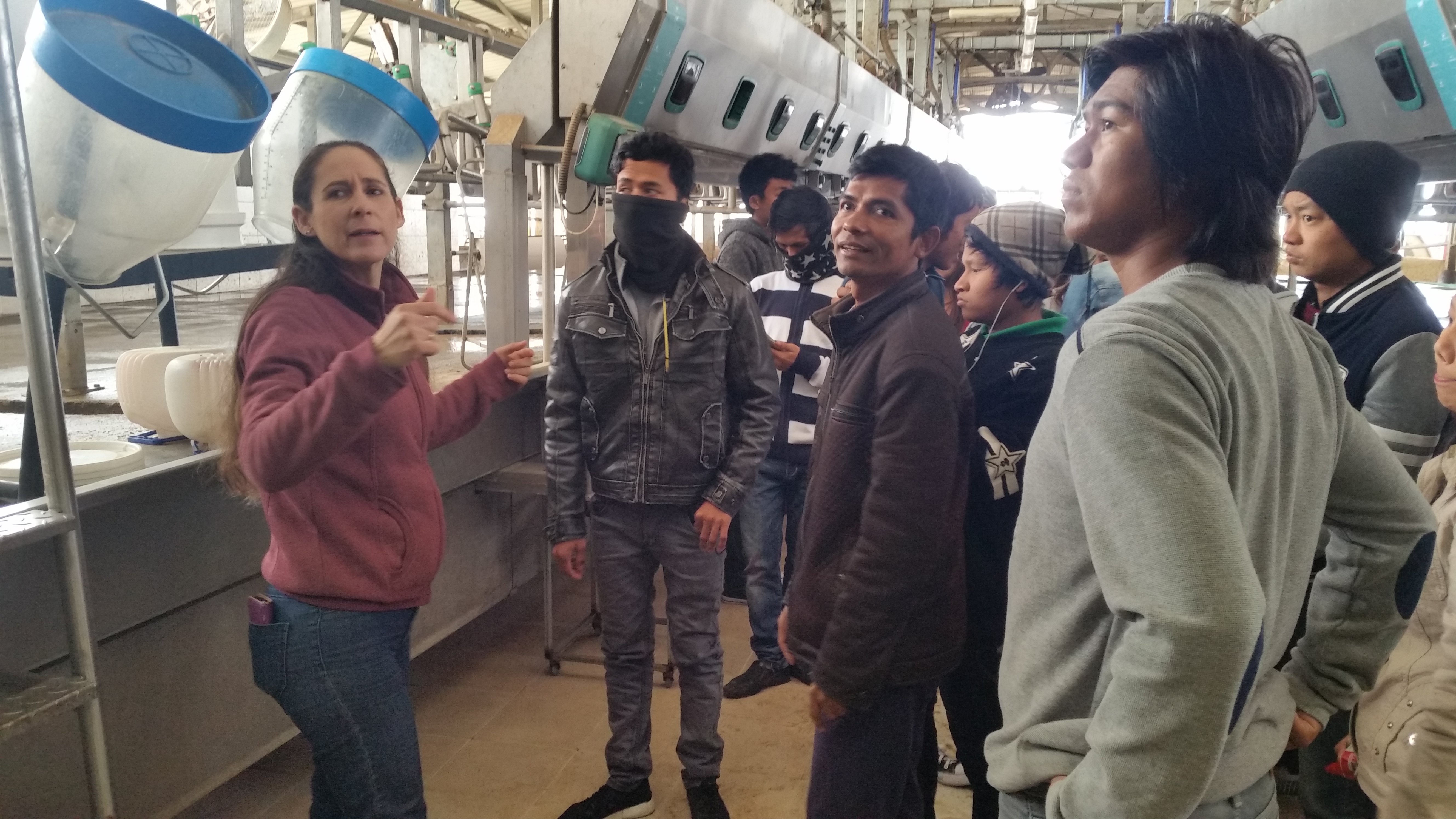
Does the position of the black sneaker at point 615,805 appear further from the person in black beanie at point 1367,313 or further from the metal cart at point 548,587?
the person in black beanie at point 1367,313

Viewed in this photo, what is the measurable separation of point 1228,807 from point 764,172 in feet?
8.53

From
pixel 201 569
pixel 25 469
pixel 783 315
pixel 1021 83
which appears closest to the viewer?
pixel 25 469

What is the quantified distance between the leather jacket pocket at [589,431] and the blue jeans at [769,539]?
0.80 metres

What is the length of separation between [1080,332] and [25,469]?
1.40 meters

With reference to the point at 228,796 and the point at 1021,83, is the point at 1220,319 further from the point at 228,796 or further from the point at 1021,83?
the point at 1021,83

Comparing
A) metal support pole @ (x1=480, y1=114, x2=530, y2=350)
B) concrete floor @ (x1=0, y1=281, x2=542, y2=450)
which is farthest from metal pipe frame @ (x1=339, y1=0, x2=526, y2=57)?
concrete floor @ (x1=0, y1=281, x2=542, y2=450)

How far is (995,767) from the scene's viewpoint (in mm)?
941

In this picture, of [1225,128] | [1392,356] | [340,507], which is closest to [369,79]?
[340,507]

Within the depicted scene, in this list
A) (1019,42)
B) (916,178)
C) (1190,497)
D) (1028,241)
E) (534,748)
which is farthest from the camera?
(1019,42)

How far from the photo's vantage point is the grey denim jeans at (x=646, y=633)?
210 centimetres

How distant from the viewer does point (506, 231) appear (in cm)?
258

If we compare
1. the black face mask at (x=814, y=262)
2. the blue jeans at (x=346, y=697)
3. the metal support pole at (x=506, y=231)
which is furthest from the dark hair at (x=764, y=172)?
the blue jeans at (x=346, y=697)

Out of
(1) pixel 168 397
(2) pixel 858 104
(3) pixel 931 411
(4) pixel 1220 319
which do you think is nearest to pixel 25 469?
(1) pixel 168 397

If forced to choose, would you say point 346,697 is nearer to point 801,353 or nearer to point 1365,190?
point 801,353
